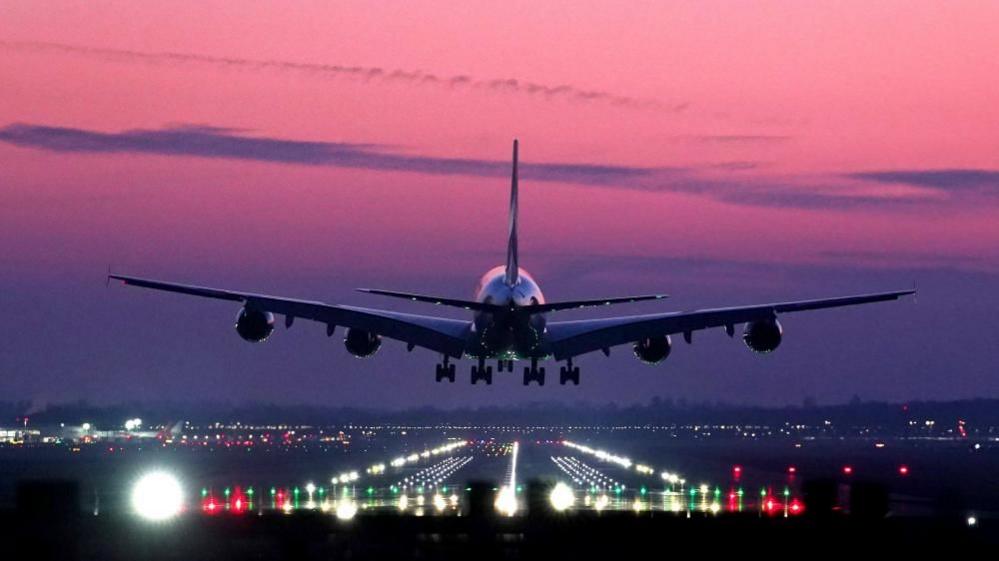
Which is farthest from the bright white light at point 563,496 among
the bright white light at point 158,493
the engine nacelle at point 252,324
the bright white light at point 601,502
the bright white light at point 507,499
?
the bright white light at point 158,493

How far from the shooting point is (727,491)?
101438 millimetres

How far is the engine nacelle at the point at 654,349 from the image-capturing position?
328ft

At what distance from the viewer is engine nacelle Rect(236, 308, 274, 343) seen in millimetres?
91938

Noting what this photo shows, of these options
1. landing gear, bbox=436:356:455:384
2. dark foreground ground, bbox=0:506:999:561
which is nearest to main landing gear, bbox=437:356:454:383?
landing gear, bbox=436:356:455:384

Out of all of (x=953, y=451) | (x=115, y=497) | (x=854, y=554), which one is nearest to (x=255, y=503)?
(x=115, y=497)

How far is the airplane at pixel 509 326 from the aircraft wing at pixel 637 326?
56mm

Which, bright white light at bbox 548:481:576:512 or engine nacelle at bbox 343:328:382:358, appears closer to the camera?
bright white light at bbox 548:481:576:512

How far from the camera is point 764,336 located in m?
95.1

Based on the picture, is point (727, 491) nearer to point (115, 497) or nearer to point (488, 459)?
point (115, 497)

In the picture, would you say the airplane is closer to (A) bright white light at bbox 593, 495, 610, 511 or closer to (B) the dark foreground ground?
(A) bright white light at bbox 593, 495, 610, 511

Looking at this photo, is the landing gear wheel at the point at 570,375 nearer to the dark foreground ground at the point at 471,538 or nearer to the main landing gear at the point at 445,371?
the main landing gear at the point at 445,371

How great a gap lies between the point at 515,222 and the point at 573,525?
67554 mm

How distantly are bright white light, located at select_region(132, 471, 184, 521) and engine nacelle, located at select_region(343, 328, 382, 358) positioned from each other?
12418mm

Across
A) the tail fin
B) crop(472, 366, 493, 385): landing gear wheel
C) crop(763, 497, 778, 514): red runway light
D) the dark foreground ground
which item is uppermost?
the tail fin
